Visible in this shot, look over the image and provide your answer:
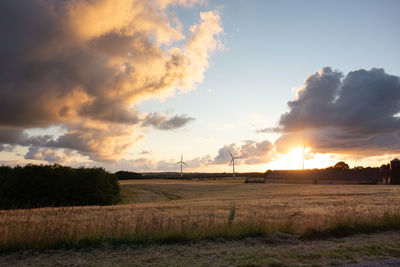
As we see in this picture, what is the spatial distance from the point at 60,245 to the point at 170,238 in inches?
129

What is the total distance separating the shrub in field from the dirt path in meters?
40.3

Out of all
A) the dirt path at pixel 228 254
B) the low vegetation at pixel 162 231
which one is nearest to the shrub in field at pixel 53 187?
the low vegetation at pixel 162 231

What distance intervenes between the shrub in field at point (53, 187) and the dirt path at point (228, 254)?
4033 centimetres

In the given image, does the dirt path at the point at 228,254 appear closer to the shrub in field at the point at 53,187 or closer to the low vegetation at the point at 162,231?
the low vegetation at the point at 162,231

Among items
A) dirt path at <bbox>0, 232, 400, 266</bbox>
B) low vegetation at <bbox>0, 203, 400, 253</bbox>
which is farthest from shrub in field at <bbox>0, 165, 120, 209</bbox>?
dirt path at <bbox>0, 232, 400, 266</bbox>

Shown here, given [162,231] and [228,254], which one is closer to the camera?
[228,254]

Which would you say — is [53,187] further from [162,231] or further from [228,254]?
[228,254]

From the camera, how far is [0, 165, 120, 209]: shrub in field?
47875 mm

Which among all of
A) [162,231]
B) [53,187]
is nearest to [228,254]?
[162,231]

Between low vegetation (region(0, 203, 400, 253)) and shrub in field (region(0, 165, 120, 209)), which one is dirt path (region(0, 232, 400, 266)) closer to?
low vegetation (region(0, 203, 400, 253))

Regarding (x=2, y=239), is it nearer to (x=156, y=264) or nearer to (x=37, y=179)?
(x=156, y=264)

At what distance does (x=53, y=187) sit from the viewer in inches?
1923

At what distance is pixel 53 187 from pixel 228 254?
45.9 metres

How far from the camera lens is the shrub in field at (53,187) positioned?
157ft
